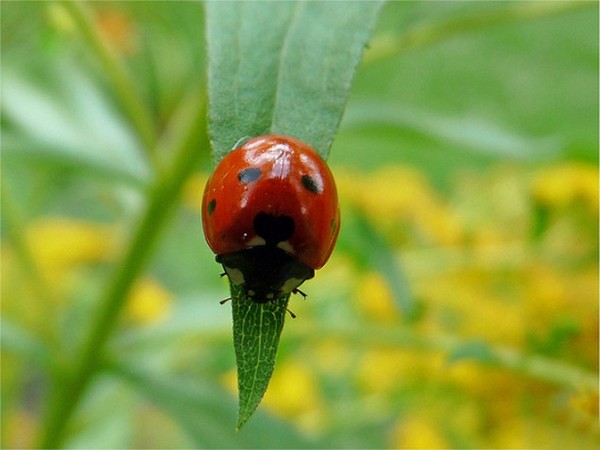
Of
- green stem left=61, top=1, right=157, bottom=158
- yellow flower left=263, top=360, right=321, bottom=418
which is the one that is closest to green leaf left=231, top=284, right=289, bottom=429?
green stem left=61, top=1, right=157, bottom=158

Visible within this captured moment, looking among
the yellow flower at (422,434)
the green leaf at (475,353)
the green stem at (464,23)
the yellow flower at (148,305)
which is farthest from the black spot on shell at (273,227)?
the yellow flower at (148,305)

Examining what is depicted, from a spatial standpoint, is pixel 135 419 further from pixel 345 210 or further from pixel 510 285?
pixel 510 285

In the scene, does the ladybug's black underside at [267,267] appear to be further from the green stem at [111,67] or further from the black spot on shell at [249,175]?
the green stem at [111,67]

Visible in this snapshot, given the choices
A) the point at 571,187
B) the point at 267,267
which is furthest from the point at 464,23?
the point at 267,267

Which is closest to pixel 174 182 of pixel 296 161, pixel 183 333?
pixel 183 333

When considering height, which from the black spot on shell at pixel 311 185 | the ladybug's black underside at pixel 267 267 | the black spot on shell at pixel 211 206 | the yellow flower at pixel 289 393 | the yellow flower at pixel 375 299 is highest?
the black spot on shell at pixel 311 185

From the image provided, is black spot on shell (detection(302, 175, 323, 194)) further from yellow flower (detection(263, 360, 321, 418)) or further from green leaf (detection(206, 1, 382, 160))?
yellow flower (detection(263, 360, 321, 418))

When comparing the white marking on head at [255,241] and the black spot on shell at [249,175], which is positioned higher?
the black spot on shell at [249,175]

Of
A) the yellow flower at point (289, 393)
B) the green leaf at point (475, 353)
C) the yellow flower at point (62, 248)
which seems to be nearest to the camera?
the green leaf at point (475, 353)
